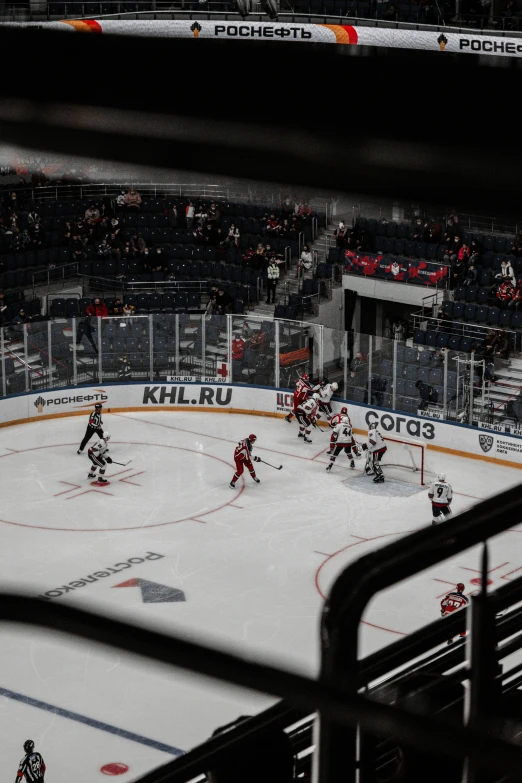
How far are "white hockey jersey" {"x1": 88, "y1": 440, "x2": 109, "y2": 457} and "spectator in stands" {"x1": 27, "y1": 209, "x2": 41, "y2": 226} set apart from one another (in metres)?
10.8

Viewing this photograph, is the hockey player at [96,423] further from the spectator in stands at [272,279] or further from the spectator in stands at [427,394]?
the spectator in stands at [272,279]

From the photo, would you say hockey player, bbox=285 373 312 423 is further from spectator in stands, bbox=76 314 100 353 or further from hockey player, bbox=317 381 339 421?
spectator in stands, bbox=76 314 100 353

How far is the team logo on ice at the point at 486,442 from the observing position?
2336cm

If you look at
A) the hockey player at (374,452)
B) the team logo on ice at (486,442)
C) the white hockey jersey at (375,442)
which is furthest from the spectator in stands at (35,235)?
the team logo on ice at (486,442)

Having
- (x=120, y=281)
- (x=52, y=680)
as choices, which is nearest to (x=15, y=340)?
(x=120, y=281)

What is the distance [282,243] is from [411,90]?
30.2 meters

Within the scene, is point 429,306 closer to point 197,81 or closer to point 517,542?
point 517,542

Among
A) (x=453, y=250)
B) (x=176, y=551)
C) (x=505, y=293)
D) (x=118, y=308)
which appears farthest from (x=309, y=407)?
(x=453, y=250)

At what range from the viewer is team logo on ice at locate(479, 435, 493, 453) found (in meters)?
23.4

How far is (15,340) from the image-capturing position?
24.7 metres

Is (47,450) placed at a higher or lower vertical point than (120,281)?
lower

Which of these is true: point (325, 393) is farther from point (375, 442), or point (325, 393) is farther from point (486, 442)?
point (486, 442)

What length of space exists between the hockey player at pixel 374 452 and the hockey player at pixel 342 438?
317mm

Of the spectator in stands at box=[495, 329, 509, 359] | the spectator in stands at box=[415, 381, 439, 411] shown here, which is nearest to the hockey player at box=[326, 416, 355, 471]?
the spectator in stands at box=[415, 381, 439, 411]
